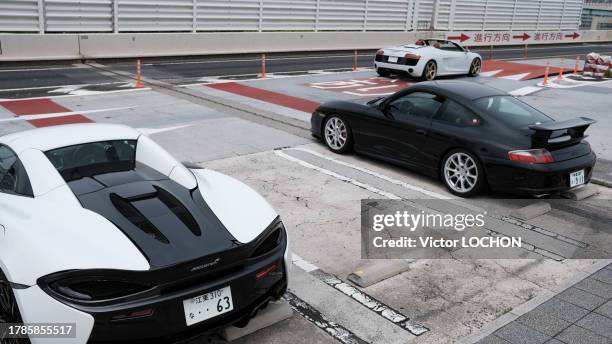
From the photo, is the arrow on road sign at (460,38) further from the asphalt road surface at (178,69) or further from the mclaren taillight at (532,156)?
the mclaren taillight at (532,156)

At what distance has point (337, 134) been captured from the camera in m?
8.98

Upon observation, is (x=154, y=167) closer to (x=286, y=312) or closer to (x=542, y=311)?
(x=286, y=312)

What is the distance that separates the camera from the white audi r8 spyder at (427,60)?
17.3 m

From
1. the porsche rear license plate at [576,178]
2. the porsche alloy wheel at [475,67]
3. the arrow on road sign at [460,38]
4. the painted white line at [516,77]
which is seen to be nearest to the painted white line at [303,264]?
the porsche rear license plate at [576,178]

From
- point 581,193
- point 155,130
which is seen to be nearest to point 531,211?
point 581,193

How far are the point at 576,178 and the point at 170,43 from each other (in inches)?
696

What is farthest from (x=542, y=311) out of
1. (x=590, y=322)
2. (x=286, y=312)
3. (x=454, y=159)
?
(x=454, y=159)

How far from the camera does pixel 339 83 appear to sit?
56.0 feet

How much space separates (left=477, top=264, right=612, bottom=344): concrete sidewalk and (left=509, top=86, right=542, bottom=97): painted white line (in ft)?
A: 38.7

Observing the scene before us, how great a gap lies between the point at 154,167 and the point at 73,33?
57.6 ft

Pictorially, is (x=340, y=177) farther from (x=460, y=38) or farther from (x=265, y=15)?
(x=460, y=38)

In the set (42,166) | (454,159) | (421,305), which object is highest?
(42,166)

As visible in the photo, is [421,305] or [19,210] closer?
[19,210]

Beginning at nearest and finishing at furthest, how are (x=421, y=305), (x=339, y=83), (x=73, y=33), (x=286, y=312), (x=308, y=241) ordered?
(x=286, y=312)
(x=421, y=305)
(x=308, y=241)
(x=339, y=83)
(x=73, y=33)
